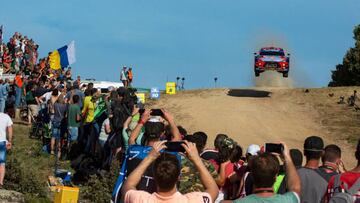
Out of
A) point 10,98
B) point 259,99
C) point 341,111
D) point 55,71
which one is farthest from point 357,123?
point 10,98

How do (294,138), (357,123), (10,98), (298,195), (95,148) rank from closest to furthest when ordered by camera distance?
(298,195) → (95,148) → (10,98) → (294,138) → (357,123)

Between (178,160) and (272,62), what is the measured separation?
1388 inches

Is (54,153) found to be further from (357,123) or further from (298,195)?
(357,123)

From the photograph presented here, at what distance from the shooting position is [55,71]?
30.7 metres

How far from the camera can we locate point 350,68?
5969cm

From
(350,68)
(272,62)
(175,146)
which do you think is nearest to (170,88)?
(272,62)

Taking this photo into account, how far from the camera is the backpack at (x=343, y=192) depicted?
18.6 feet

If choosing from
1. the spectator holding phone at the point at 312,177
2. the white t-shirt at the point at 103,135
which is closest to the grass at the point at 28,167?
the white t-shirt at the point at 103,135

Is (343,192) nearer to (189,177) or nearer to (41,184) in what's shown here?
(189,177)

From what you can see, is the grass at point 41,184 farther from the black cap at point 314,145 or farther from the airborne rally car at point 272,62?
the airborne rally car at point 272,62

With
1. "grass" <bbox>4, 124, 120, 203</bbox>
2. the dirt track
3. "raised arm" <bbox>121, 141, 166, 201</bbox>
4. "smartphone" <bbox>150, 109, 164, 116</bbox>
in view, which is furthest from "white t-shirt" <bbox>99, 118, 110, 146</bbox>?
the dirt track

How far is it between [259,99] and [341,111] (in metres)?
6.12

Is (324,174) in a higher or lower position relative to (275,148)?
lower

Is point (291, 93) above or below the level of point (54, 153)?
above
